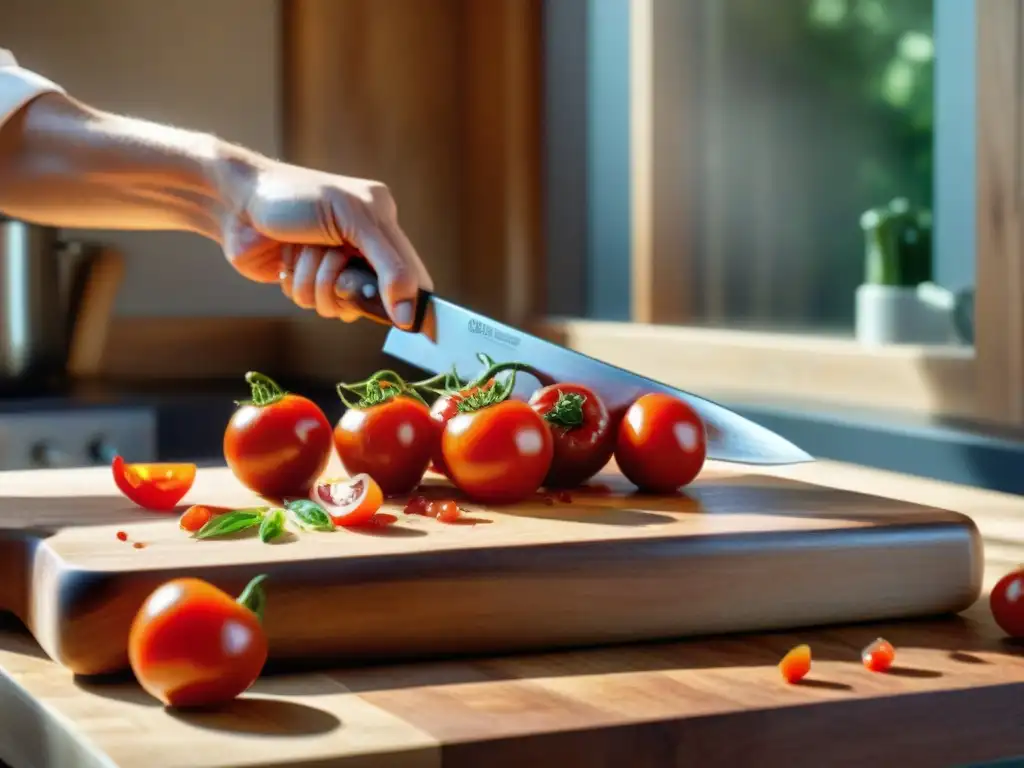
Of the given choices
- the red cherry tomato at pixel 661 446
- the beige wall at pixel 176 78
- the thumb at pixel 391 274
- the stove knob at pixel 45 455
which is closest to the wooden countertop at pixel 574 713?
the red cherry tomato at pixel 661 446

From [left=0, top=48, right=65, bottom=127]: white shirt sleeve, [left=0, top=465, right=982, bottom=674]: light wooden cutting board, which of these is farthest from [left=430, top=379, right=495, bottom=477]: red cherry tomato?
[left=0, top=48, right=65, bottom=127]: white shirt sleeve

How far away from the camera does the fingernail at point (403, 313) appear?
4.97 ft

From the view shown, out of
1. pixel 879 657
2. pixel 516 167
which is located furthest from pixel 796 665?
pixel 516 167

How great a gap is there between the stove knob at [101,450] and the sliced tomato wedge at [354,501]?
1.30 meters

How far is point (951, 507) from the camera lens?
1560mm

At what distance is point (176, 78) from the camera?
313 cm

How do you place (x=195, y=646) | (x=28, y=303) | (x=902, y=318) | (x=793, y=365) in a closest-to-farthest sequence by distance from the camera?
(x=195, y=646) < (x=902, y=318) < (x=793, y=365) < (x=28, y=303)

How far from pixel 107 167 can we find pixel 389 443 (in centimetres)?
70

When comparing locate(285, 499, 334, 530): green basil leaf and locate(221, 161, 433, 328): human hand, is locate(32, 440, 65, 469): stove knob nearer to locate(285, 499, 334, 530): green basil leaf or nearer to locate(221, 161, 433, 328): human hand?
locate(221, 161, 433, 328): human hand

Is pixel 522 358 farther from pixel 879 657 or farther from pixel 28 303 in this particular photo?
pixel 28 303

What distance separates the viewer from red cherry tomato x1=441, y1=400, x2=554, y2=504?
3.97 feet

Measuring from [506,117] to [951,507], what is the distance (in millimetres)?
1643

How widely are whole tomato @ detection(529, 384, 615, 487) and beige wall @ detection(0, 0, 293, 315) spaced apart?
6.47ft

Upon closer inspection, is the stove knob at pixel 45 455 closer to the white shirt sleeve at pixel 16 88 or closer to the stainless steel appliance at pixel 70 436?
the stainless steel appliance at pixel 70 436
